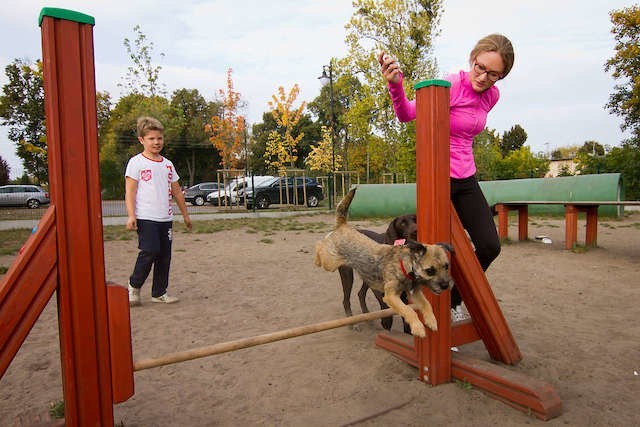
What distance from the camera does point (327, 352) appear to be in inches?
136

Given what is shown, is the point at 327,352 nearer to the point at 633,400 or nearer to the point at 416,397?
the point at 416,397

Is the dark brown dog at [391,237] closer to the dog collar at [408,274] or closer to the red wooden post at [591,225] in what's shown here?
the dog collar at [408,274]

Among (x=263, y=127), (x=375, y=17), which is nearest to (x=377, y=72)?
(x=375, y=17)

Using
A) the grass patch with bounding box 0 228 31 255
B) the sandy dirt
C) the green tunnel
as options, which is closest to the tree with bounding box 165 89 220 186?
the grass patch with bounding box 0 228 31 255

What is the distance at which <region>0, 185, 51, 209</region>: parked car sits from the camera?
19305 mm

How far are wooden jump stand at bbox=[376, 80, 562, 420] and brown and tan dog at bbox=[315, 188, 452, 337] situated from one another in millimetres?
374

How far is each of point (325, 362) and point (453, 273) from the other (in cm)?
122

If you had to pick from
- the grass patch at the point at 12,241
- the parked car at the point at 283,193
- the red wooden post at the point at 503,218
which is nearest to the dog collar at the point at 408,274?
the red wooden post at the point at 503,218

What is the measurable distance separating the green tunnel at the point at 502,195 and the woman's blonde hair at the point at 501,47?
11.5 metres

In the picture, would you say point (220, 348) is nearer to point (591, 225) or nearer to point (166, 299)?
point (166, 299)

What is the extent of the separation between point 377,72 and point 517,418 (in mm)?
18824

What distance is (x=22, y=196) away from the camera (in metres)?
19.7

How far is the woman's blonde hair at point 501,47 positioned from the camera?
2703mm

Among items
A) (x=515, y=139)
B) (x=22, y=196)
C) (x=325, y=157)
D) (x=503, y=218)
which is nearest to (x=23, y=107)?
(x=22, y=196)
